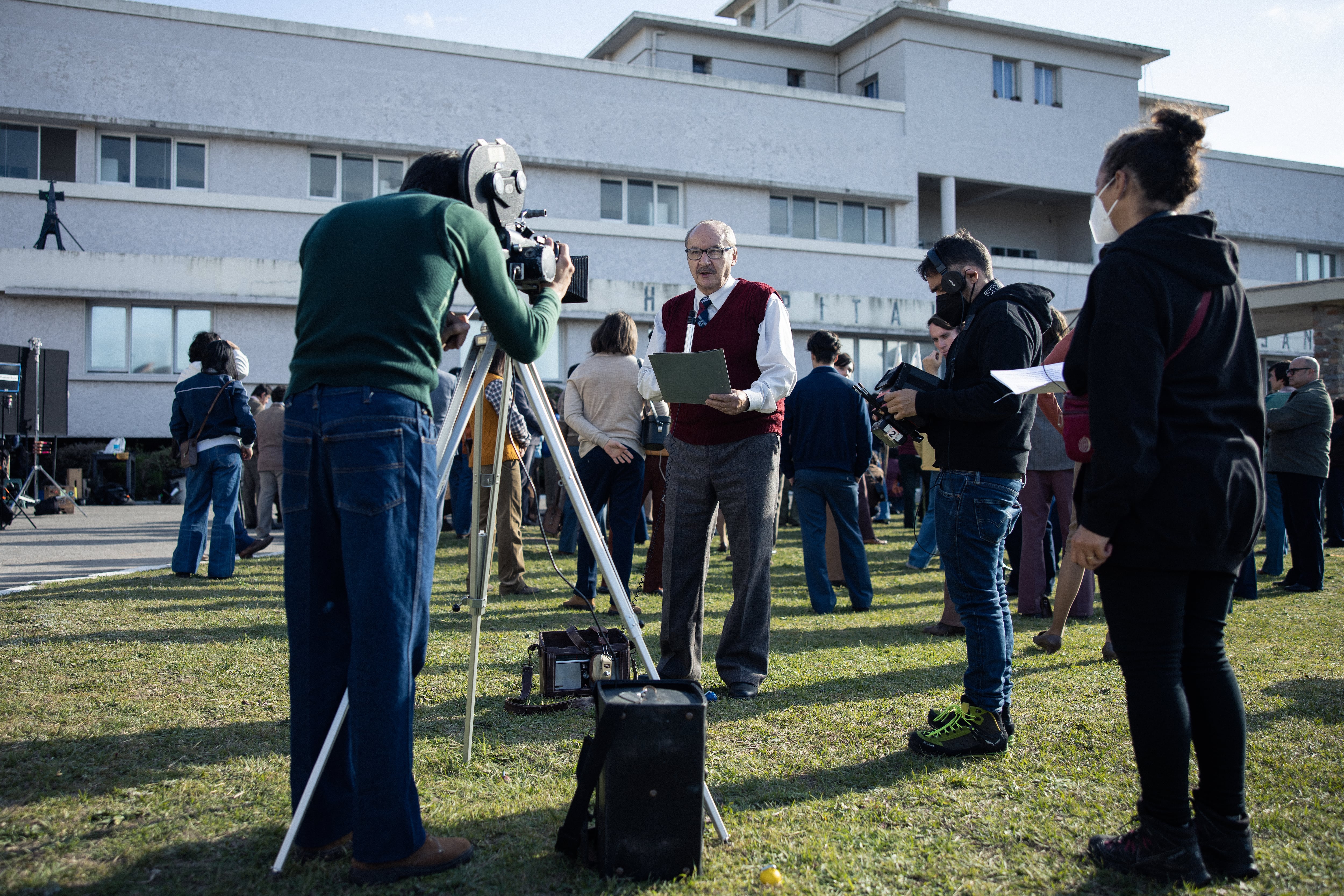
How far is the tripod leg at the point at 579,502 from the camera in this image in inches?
122

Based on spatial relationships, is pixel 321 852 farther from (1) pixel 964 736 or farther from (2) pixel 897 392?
(2) pixel 897 392

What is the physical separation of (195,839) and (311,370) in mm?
1518

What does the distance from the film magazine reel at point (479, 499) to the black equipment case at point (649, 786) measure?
117 millimetres

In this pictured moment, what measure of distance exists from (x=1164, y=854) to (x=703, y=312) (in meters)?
3.07

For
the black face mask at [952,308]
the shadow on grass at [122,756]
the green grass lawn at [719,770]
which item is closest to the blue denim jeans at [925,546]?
the green grass lawn at [719,770]

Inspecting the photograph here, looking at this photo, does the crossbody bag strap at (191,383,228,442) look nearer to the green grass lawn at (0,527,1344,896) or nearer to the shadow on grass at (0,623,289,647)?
the green grass lawn at (0,527,1344,896)

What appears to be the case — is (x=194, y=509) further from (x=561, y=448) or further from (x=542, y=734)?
(x=561, y=448)

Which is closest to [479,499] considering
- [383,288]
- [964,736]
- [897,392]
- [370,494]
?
[370,494]

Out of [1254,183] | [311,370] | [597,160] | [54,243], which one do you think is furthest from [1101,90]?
[311,370]

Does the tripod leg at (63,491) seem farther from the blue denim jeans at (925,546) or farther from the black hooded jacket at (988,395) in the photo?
the black hooded jacket at (988,395)

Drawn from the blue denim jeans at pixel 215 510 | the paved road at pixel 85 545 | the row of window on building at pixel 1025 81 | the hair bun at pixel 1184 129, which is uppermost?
the row of window on building at pixel 1025 81

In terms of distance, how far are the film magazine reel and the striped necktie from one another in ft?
4.93

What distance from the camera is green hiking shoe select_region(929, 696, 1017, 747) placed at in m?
3.79

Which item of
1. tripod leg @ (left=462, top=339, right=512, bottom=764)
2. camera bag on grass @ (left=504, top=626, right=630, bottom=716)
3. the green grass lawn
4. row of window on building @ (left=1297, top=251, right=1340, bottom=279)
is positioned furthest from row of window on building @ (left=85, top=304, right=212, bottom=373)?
row of window on building @ (left=1297, top=251, right=1340, bottom=279)
